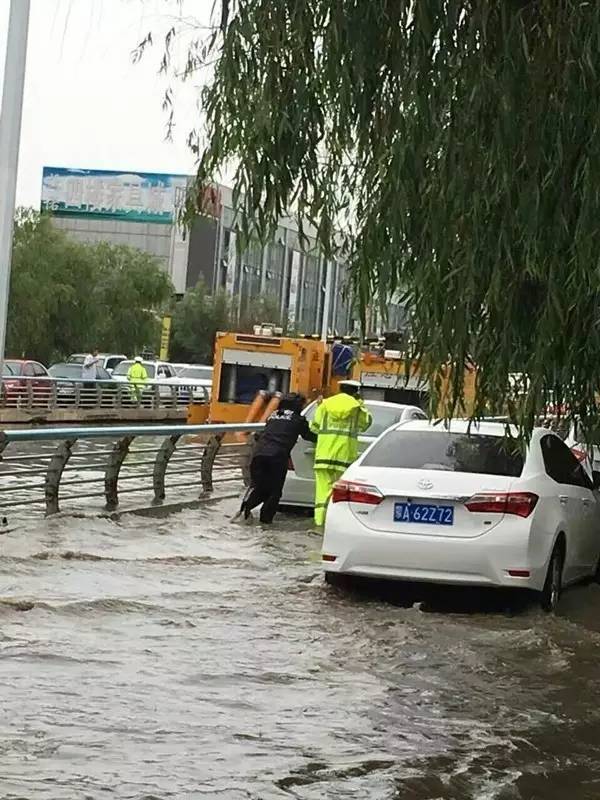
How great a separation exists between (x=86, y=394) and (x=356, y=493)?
31244 millimetres

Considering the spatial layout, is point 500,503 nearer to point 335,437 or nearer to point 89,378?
point 335,437

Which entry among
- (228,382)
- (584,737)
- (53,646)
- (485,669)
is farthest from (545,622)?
(228,382)

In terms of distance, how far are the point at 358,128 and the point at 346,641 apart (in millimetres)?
4165

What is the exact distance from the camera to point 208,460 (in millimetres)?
18469

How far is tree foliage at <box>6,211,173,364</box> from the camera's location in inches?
2213

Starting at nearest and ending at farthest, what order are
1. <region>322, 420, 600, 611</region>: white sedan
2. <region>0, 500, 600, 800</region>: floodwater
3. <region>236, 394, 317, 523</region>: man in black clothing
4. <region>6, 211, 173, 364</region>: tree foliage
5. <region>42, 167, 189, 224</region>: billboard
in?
A: 1. <region>0, 500, 600, 800</region>: floodwater
2. <region>322, 420, 600, 611</region>: white sedan
3. <region>236, 394, 317, 523</region>: man in black clothing
4. <region>6, 211, 173, 364</region>: tree foliage
5. <region>42, 167, 189, 224</region>: billboard

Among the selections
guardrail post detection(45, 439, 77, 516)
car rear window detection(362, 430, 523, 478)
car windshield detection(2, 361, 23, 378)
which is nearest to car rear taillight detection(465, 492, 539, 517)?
car rear window detection(362, 430, 523, 478)

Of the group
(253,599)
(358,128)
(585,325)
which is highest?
(358,128)

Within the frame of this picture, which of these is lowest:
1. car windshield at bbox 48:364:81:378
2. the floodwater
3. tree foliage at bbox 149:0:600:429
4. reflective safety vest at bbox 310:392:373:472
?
the floodwater

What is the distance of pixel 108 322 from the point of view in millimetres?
63344

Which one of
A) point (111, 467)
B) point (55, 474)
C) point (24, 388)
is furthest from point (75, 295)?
point (55, 474)

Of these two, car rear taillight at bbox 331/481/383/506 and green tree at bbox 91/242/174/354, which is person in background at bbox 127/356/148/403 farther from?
car rear taillight at bbox 331/481/383/506

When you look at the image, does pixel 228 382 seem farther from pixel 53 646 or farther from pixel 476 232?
pixel 476 232

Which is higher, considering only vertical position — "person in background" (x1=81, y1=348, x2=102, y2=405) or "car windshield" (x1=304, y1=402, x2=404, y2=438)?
"car windshield" (x1=304, y1=402, x2=404, y2=438)
